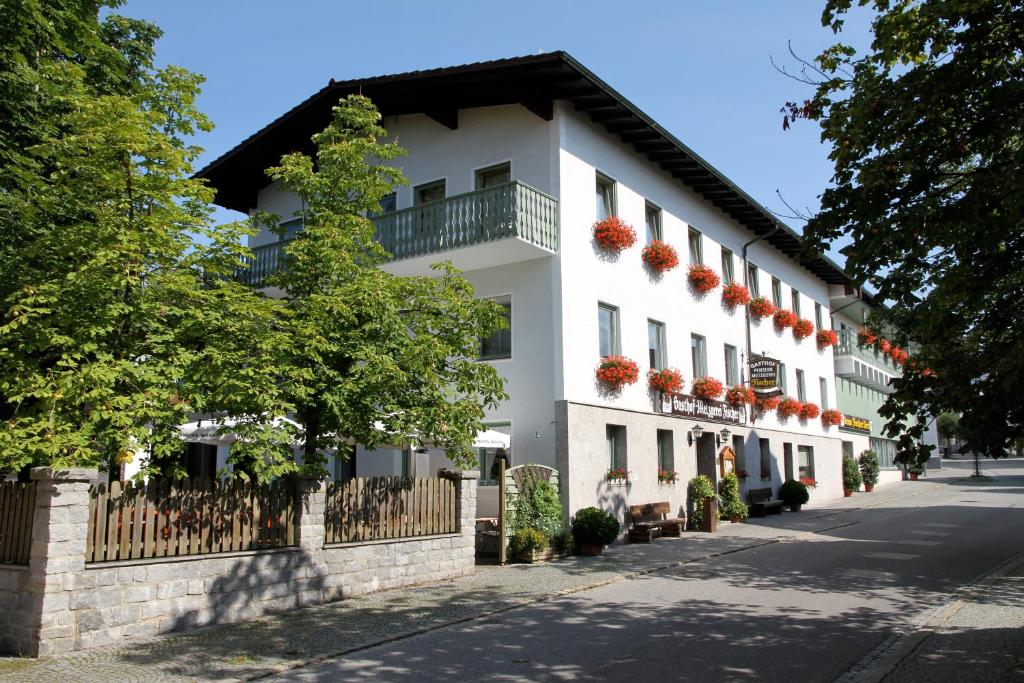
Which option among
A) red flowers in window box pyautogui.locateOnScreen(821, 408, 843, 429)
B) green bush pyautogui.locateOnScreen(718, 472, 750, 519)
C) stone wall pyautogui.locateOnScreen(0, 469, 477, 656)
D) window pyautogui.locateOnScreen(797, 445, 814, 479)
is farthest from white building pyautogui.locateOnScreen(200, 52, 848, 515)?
red flowers in window box pyautogui.locateOnScreen(821, 408, 843, 429)

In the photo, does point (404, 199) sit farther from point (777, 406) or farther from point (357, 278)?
point (777, 406)

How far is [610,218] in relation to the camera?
18.5m

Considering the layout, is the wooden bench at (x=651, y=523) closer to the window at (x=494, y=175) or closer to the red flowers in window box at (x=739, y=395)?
the red flowers in window box at (x=739, y=395)

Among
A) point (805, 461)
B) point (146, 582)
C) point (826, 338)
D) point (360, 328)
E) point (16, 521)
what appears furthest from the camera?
point (826, 338)

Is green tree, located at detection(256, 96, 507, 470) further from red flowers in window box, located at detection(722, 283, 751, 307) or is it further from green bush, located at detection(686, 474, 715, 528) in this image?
red flowers in window box, located at detection(722, 283, 751, 307)

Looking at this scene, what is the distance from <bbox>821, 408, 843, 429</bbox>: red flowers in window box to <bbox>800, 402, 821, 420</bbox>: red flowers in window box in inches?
50.9

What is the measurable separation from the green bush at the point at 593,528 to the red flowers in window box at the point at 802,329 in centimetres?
1605

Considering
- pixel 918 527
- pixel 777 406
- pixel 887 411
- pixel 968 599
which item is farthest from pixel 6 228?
pixel 777 406

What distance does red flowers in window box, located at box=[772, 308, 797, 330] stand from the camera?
92.6 feet

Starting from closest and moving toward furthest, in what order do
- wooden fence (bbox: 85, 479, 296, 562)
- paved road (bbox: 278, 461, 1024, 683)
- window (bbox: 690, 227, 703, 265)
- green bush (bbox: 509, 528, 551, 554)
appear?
paved road (bbox: 278, 461, 1024, 683), wooden fence (bbox: 85, 479, 296, 562), green bush (bbox: 509, 528, 551, 554), window (bbox: 690, 227, 703, 265)

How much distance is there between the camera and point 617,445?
18641 millimetres

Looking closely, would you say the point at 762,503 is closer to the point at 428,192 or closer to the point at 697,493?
the point at 697,493

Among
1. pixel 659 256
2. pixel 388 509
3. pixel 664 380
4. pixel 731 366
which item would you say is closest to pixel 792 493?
pixel 731 366

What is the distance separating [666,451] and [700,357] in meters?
3.56
